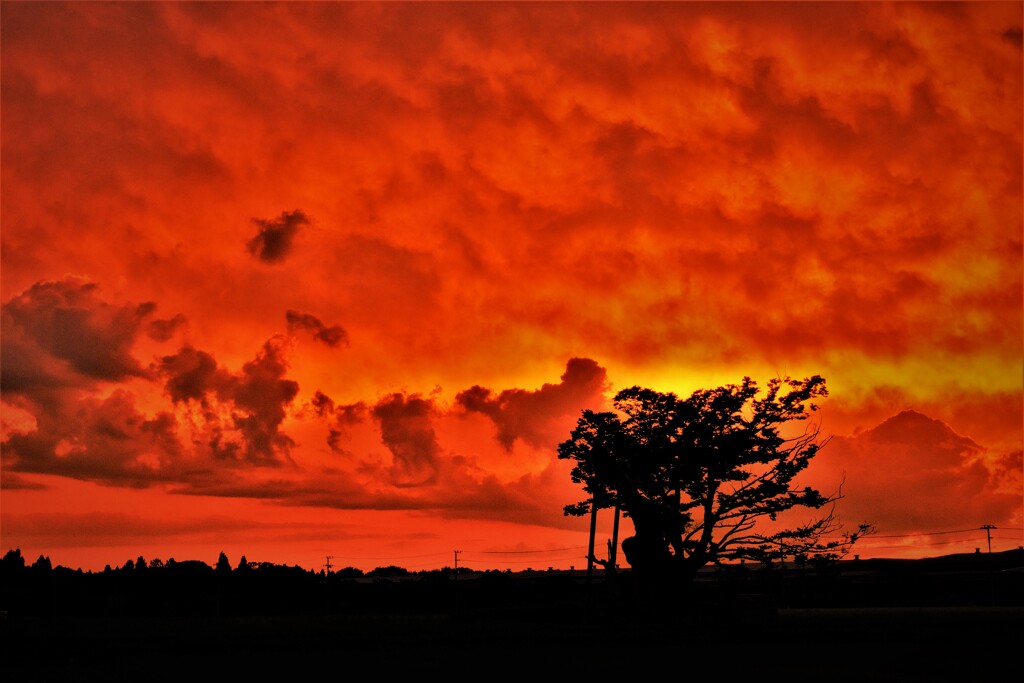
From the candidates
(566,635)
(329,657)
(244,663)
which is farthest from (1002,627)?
(244,663)

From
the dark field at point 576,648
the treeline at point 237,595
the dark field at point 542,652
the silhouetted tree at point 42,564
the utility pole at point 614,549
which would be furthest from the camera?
the silhouetted tree at point 42,564

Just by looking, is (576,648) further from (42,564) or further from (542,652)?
(42,564)

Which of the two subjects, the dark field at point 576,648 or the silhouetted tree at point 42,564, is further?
the silhouetted tree at point 42,564

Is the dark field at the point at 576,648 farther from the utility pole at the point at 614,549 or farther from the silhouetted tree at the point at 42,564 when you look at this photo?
the silhouetted tree at the point at 42,564

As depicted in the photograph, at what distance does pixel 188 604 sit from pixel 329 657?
4955cm

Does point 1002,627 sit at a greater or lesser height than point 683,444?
lesser

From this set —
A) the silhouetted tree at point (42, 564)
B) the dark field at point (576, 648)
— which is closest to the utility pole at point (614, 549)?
the dark field at point (576, 648)

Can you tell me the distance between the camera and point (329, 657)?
91.6 feet

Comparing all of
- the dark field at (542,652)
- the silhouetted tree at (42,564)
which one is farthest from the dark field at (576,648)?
the silhouetted tree at (42,564)

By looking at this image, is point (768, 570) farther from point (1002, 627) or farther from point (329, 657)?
point (329, 657)

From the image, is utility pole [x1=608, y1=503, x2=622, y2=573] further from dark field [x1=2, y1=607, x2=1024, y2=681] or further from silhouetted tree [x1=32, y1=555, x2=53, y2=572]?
silhouetted tree [x1=32, y1=555, x2=53, y2=572]

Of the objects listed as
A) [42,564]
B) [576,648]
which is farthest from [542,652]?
[42,564]

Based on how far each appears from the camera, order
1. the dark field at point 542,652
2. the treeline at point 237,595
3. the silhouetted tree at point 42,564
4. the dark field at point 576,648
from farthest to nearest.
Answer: the silhouetted tree at point 42,564
the treeline at point 237,595
the dark field at point 542,652
the dark field at point 576,648

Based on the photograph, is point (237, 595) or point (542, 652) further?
point (237, 595)
